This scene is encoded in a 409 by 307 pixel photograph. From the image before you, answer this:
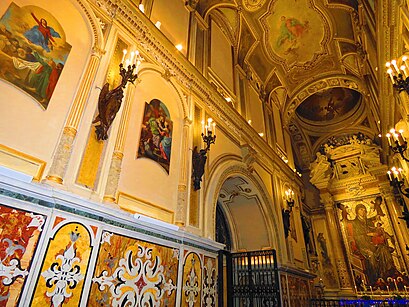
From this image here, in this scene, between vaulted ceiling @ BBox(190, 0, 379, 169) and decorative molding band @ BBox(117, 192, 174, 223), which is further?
vaulted ceiling @ BBox(190, 0, 379, 169)

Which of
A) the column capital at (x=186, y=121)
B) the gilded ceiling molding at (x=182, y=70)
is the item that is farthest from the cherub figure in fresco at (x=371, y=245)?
the column capital at (x=186, y=121)

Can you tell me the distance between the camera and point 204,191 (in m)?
5.50

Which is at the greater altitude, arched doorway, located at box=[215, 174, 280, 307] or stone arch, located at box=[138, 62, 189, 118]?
stone arch, located at box=[138, 62, 189, 118]

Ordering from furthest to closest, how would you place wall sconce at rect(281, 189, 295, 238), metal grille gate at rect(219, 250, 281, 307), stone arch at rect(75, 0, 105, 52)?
wall sconce at rect(281, 189, 295, 238) < metal grille gate at rect(219, 250, 281, 307) < stone arch at rect(75, 0, 105, 52)

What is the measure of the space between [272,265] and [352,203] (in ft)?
28.6

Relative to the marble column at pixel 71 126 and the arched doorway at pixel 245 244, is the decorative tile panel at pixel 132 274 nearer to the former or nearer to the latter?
the marble column at pixel 71 126

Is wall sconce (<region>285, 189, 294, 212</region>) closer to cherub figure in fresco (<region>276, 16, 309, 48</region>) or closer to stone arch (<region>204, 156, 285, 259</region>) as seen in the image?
stone arch (<region>204, 156, 285, 259</region>)

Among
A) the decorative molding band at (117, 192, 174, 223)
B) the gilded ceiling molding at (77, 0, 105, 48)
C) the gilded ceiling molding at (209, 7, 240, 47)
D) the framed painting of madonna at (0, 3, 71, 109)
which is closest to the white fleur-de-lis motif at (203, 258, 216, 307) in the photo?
the decorative molding band at (117, 192, 174, 223)

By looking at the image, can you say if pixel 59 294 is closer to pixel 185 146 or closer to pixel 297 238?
pixel 185 146

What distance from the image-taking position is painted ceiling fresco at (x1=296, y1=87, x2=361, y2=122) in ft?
46.5

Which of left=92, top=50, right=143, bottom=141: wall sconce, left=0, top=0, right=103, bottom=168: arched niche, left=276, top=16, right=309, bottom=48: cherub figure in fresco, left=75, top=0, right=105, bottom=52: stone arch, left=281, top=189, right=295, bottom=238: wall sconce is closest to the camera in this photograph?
left=0, top=0, right=103, bottom=168: arched niche

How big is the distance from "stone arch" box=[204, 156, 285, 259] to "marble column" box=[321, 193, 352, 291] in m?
5.48

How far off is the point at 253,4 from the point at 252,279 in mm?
8869

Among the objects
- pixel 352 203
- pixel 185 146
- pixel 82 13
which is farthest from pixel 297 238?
pixel 82 13
